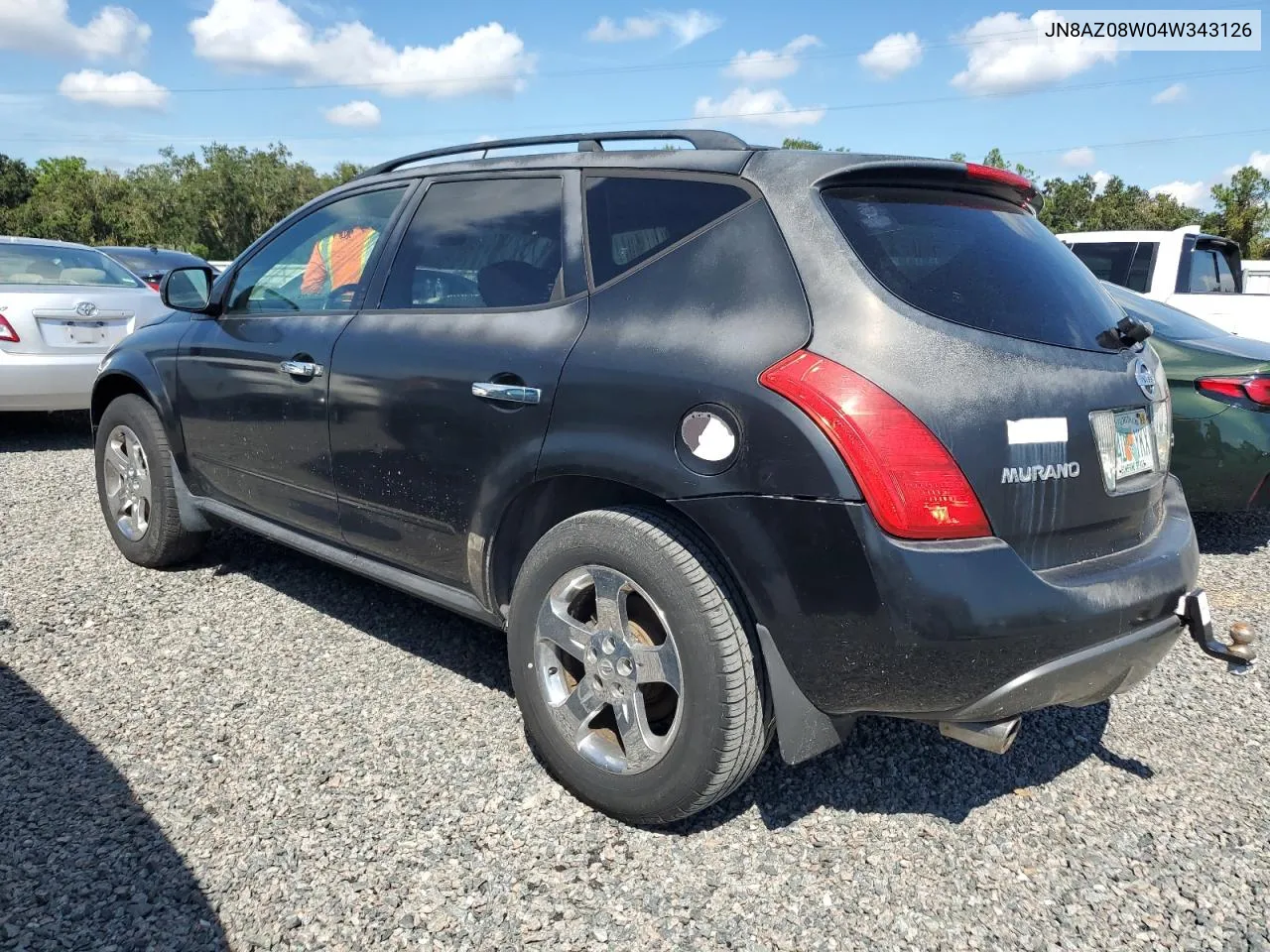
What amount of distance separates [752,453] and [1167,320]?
421 centimetres

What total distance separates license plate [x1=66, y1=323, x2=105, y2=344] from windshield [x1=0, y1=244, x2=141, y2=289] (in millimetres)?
568

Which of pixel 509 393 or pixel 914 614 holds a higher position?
pixel 509 393

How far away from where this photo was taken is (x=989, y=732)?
2225 mm

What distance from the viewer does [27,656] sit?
3529 mm

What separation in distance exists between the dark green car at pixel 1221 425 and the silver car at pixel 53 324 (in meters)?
6.31

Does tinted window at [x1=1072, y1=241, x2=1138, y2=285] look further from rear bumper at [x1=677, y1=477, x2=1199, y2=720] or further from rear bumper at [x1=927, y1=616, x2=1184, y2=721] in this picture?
rear bumper at [x1=677, y1=477, x2=1199, y2=720]

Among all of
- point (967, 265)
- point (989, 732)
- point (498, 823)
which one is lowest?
point (498, 823)

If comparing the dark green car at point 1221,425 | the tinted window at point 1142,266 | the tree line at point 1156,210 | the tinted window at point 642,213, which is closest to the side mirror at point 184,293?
the tinted window at point 642,213

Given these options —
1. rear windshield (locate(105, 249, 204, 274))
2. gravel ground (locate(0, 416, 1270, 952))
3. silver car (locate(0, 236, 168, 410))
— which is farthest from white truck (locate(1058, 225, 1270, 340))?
rear windshield (locate(105, 249, 204, 274))

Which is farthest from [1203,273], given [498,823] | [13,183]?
[13,183]

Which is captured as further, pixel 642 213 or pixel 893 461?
pixel 642 213

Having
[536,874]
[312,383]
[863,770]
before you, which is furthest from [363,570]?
[863,770]

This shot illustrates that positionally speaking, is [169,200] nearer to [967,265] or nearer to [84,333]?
[84,333]

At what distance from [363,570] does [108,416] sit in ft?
6.96
